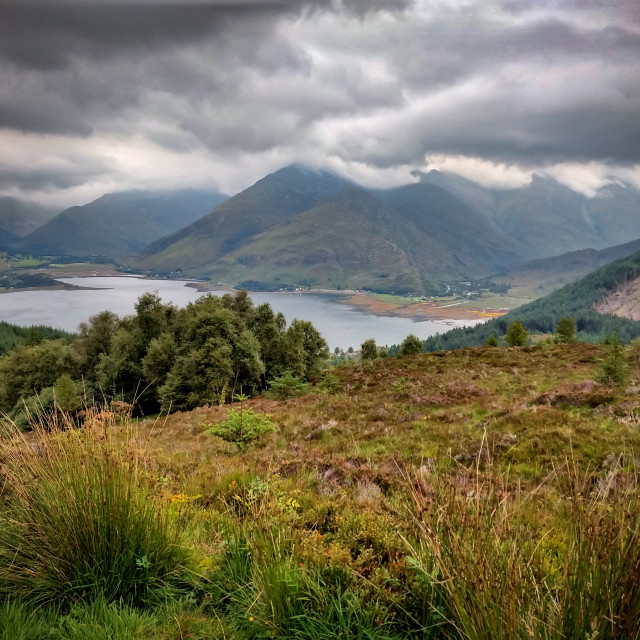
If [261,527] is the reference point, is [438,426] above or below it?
below

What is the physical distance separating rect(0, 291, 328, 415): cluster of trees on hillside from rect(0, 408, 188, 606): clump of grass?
2756 cm

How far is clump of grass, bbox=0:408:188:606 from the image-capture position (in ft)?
9.95

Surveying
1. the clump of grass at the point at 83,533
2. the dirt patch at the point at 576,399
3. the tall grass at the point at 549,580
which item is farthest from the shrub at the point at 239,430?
the dirt patch at the point at 576,399

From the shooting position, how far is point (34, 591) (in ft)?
9.87

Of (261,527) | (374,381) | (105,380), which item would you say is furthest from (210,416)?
(105,380)

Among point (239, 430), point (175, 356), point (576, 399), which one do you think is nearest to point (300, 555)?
point (239, 430)

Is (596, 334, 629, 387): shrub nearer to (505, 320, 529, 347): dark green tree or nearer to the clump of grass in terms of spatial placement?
the clump of grass

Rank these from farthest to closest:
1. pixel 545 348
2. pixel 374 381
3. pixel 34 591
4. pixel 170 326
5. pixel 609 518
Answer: pixel 170 326, pixel 545 348, pixel 374 381, pixel 34 591, pixel 609 518

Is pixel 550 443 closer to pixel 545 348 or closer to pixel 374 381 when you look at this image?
pixel 374 381

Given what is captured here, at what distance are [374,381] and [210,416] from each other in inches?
367

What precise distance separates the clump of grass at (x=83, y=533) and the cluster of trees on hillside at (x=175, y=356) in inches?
1085

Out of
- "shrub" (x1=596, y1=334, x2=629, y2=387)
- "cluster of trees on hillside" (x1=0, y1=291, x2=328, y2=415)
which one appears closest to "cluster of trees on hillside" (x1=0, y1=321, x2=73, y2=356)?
"cluster of trees on hillside" (x1=0, y1=291, x2=328, y2=415)

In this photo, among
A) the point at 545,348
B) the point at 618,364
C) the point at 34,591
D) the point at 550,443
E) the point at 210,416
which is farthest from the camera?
the point at 545,348

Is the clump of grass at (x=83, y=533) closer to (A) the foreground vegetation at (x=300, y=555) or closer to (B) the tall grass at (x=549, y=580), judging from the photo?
(A) the foreground vegetation at (x=300, y=555)
